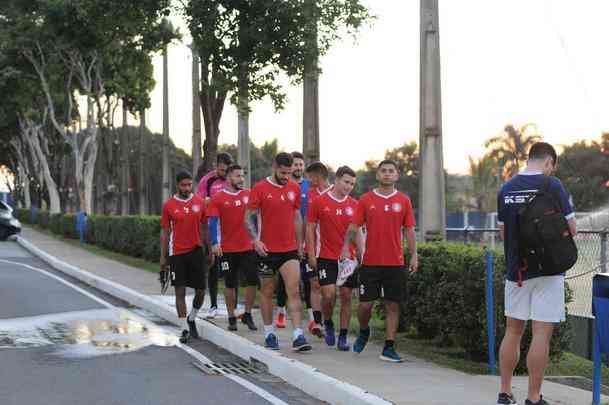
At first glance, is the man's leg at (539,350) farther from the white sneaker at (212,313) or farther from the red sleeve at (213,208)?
the white sneaker at (212,313)

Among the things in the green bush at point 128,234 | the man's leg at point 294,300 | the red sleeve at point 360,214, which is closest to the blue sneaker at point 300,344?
the man's leg at point 294,300

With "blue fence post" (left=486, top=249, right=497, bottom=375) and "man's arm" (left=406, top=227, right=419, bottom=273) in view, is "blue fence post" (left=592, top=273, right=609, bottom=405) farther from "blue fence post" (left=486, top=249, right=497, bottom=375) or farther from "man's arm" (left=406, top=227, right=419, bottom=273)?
"man's arm" (left=406, top=227, right=419, bottom=273)

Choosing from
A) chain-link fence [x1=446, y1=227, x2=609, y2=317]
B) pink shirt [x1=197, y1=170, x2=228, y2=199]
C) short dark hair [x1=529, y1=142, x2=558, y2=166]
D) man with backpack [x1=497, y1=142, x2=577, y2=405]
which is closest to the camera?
man with backpack [x1=497, y1=142, x2=577, y2=405]

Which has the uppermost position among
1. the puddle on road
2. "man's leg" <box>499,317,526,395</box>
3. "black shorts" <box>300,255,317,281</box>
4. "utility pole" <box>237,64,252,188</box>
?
"utility pole" <box>237,64,252,188</box>

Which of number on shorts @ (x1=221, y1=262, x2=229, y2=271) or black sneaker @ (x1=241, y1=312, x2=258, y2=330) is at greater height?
number on shorts @ (x1=221, y1=262, x2=229, y2=271)

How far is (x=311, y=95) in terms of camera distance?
774 inches

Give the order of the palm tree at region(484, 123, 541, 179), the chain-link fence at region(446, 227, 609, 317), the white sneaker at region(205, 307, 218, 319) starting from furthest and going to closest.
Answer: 1. the palm tree at region(484, 123, 541, 179)
2. the white sneaker at region(205, 307, 218, 319)
3. the chain-link fence at region(446, 227, 609, 317)

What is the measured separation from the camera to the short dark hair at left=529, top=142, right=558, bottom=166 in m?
7.82

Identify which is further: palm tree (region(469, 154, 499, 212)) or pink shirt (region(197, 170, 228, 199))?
palm tree (region(469, 154, 499, 212))

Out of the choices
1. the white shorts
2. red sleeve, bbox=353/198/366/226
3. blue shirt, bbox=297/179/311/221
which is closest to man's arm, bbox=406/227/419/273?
red sleeve, bbox=353/198/366/226

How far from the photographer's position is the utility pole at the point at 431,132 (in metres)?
13.4

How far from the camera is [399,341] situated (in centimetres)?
1217

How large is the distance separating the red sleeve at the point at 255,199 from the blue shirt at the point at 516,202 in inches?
141

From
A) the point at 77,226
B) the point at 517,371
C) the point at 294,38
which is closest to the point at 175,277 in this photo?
the point at 517,371
